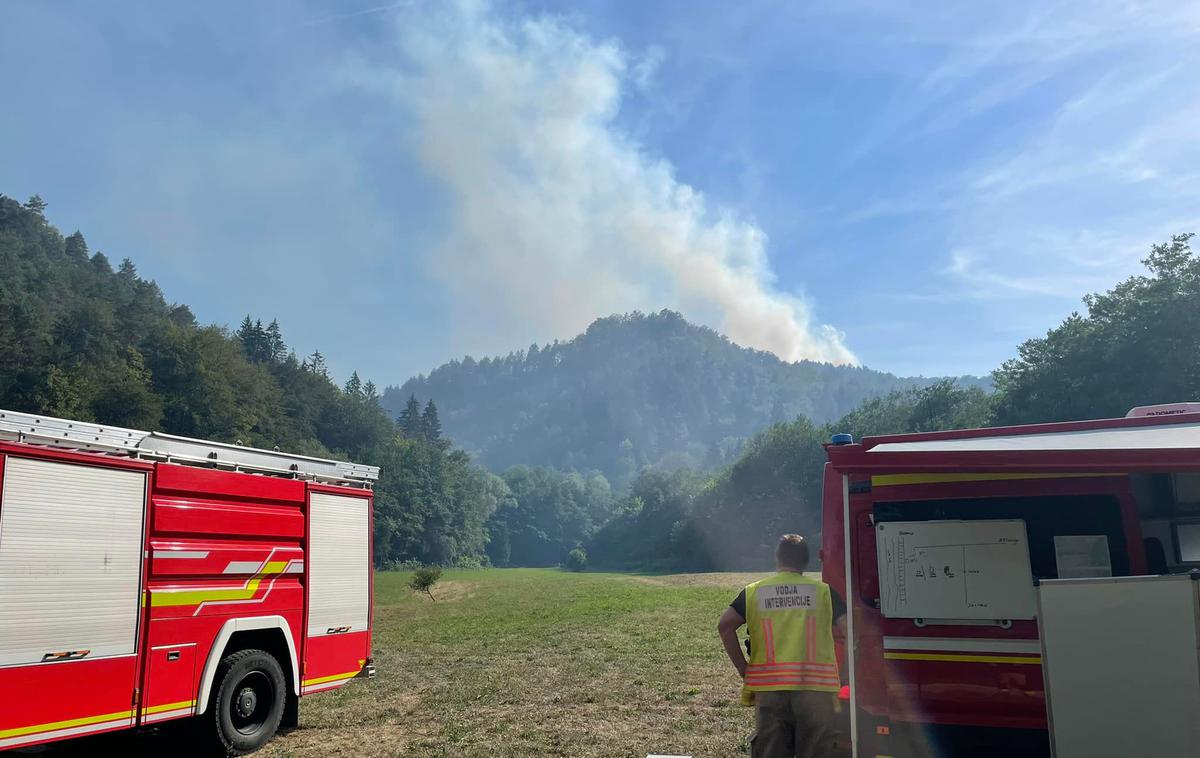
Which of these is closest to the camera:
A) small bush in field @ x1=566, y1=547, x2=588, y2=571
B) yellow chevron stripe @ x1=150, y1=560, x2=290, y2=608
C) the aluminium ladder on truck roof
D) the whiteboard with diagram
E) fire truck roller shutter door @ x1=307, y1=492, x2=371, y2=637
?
the whiteboard with diagram

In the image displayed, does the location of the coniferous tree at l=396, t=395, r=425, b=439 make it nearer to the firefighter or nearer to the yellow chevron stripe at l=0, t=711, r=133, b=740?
the yellow chevron stripe at l=0, t=711, r=133, b=740

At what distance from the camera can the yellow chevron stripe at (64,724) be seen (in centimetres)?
674

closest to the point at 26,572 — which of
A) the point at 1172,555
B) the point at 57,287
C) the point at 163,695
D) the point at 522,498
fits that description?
the point at 163,695

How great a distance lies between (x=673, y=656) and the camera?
1777 centimetres

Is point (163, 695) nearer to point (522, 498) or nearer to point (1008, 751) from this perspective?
point (1008, 751)

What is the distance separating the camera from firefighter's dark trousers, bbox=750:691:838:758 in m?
6.00

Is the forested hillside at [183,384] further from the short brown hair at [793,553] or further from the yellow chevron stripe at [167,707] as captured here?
the short brown hair at [793,553]

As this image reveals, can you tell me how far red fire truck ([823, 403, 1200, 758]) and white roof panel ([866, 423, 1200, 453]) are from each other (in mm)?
18

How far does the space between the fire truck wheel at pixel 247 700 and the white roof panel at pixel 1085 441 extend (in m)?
7.14

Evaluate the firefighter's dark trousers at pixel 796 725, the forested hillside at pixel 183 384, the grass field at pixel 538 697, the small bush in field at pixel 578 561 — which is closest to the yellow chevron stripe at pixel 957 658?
the firefighter's dark trousers at pixel 796 725

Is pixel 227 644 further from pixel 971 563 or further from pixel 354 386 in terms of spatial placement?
pixel 354 386

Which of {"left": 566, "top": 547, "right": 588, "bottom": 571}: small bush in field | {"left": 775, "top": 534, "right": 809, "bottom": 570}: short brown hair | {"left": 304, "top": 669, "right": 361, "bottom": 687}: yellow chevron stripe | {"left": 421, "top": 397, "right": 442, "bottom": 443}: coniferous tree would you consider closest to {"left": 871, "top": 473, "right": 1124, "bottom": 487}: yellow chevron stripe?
{"left": 775, "top": 534, "right": 809, "bottom": 570}: short brown hair

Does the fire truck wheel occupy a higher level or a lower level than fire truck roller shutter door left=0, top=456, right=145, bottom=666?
lower

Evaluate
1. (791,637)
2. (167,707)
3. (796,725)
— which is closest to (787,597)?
(791,637)
